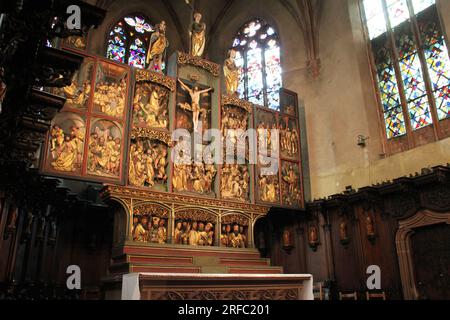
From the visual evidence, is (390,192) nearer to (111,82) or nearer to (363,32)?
(363,32)

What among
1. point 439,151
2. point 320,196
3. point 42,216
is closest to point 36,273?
point 42,216

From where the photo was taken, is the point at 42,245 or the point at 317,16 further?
the point at 317,16

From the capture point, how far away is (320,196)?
14148 millimetres

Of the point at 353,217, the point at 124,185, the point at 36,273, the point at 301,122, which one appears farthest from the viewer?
the point at 301,122

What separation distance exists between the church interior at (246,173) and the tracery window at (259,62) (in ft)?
3.10

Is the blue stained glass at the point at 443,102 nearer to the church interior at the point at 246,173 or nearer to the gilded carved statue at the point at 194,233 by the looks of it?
the church interior at the point at 246,173

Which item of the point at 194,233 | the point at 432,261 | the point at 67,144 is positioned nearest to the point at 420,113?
the point at 432,261

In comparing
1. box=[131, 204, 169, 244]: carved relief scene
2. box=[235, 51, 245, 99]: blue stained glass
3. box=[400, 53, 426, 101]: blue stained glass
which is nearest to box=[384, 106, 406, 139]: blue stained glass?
box=[400, 53, 426, 101]: blue stained glass

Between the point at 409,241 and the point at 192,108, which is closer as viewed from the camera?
the point at 409,241

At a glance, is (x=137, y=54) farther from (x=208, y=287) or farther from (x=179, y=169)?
(x=208, y=287)

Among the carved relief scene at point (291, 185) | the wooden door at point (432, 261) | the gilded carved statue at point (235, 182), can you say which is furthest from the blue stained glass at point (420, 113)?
the gilded carved statue at point (235, 182)

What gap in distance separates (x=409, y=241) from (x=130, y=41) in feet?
44.4

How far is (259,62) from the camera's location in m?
18.0

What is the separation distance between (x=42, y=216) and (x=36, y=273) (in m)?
1.62
